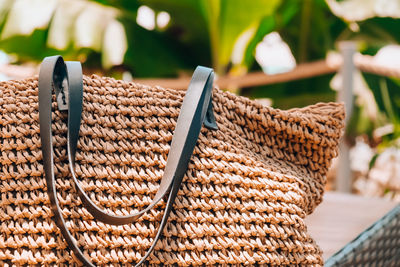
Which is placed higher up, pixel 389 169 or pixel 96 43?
pixel 96 43

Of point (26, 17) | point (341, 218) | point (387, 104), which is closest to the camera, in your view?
point (341, 218)

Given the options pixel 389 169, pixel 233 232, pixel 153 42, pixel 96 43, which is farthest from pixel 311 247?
pixel 389 169

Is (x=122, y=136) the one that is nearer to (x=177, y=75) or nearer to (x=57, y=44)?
(x=57, y=44)

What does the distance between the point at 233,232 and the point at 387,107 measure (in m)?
2.40

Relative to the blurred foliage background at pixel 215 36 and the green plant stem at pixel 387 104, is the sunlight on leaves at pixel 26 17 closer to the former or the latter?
the blurred foliage background at pixel 215 36

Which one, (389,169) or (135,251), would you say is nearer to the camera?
(135,251)

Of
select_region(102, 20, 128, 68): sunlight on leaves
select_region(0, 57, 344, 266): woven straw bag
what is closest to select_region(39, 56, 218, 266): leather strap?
select_region(0, 57, 344, 266): woven straw bag

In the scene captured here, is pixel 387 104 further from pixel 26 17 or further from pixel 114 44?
pixel 26 17

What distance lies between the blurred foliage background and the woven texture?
1.70 m

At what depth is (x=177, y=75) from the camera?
10.3 ft

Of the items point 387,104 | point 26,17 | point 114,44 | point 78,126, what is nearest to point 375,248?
point 78,126

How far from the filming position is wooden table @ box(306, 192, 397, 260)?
86 cm

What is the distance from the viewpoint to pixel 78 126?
0.48m

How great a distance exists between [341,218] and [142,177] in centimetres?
67
